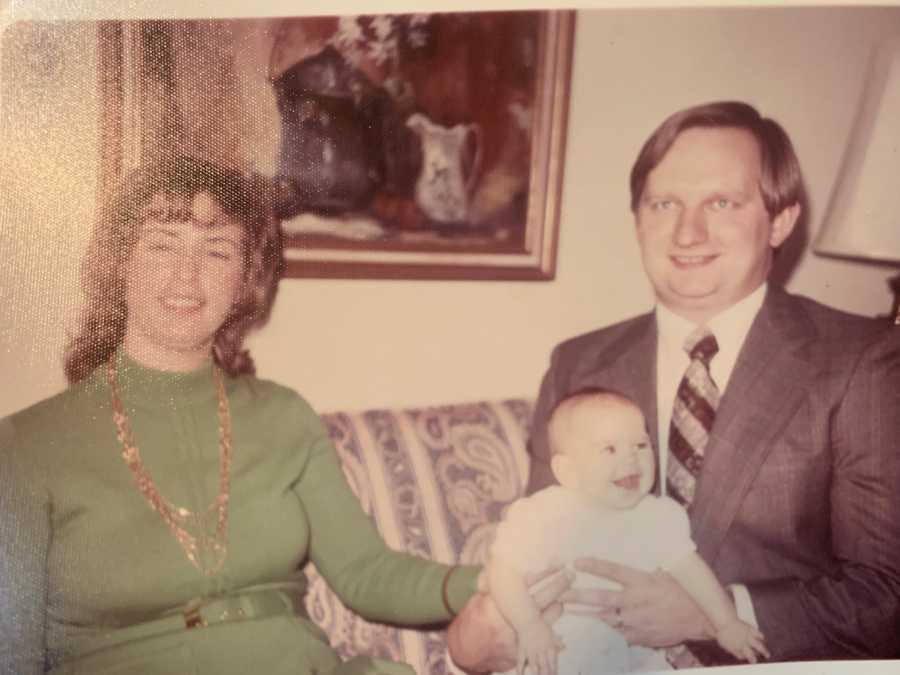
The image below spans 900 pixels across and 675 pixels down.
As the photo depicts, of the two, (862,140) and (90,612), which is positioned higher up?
(862,140)

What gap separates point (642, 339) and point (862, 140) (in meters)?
0.43

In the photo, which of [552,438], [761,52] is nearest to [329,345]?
[552,438]

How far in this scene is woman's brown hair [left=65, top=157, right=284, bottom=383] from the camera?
128cm

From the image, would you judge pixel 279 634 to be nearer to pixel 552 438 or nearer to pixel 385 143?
pixel 552 438

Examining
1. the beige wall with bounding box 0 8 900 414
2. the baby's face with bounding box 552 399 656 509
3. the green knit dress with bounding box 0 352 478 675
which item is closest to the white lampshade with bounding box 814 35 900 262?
the beige wall with bounding box 0 8 900 414

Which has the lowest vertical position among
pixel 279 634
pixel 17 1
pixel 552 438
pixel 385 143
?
pixel 279 634

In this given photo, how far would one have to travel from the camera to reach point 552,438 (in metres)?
1.37

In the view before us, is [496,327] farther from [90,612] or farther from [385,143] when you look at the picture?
[90,612]

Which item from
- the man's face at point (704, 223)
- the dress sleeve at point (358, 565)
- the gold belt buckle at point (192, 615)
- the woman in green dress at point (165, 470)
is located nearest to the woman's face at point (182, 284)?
the woman in green dress at point (165, 470)

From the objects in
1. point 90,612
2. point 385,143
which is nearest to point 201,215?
point 385,143

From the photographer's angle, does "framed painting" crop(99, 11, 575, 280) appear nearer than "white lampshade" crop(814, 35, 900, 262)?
Yes

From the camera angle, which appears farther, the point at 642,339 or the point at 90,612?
the point at 642,339

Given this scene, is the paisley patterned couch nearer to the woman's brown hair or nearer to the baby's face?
the baby's face

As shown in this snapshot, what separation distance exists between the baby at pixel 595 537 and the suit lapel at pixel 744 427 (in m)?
0.04
